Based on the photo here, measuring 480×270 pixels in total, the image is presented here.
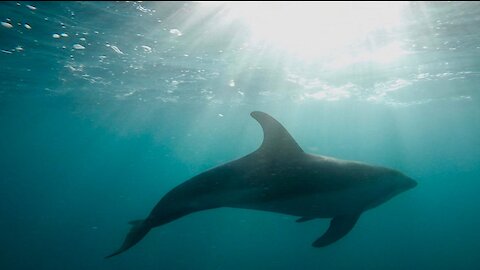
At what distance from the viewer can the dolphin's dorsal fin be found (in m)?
7.22

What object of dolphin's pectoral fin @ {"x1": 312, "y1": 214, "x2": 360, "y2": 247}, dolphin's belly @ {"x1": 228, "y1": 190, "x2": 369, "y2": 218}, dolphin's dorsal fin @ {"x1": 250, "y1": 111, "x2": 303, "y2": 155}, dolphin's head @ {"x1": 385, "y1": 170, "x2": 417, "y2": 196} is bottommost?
dolphin's pectoral fin @ {"x1": 312, "y1": 214, "x2": 360, "y2": 247}

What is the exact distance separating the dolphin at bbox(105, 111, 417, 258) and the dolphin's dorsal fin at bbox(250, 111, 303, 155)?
0.02 m

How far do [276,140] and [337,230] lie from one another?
2.14 metres

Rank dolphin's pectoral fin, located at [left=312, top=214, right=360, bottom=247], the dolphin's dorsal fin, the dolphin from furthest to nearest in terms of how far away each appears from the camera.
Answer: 1. the dolphin's dorsal fin
2. dolphin's pectoral fin, located at [left=312, top=214, right=360, bottom=247]
3. the dolphin

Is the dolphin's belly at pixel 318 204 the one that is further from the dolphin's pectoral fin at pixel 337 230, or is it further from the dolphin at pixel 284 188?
the dolphin's pectoral fin at pixel 337 230

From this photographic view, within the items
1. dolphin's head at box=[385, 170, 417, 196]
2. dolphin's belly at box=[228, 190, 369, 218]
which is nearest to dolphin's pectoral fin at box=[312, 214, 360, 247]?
dolphin's belly at box=[228, 190, 369, 218]

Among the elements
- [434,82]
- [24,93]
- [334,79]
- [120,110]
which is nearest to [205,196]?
[334,79]

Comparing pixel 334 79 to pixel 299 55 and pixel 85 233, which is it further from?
pixel 85 233

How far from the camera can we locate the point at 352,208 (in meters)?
7.19

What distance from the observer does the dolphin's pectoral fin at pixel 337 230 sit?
23.1 feet

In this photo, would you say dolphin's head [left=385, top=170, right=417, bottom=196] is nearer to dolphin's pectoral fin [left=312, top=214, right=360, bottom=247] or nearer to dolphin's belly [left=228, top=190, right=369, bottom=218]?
dolphin's belly [left=228, top=190, right=369, bottom=218]

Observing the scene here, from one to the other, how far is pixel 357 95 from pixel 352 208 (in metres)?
28.7

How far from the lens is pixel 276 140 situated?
7344mm

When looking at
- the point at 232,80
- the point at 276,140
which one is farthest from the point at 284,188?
the point at 232,80
